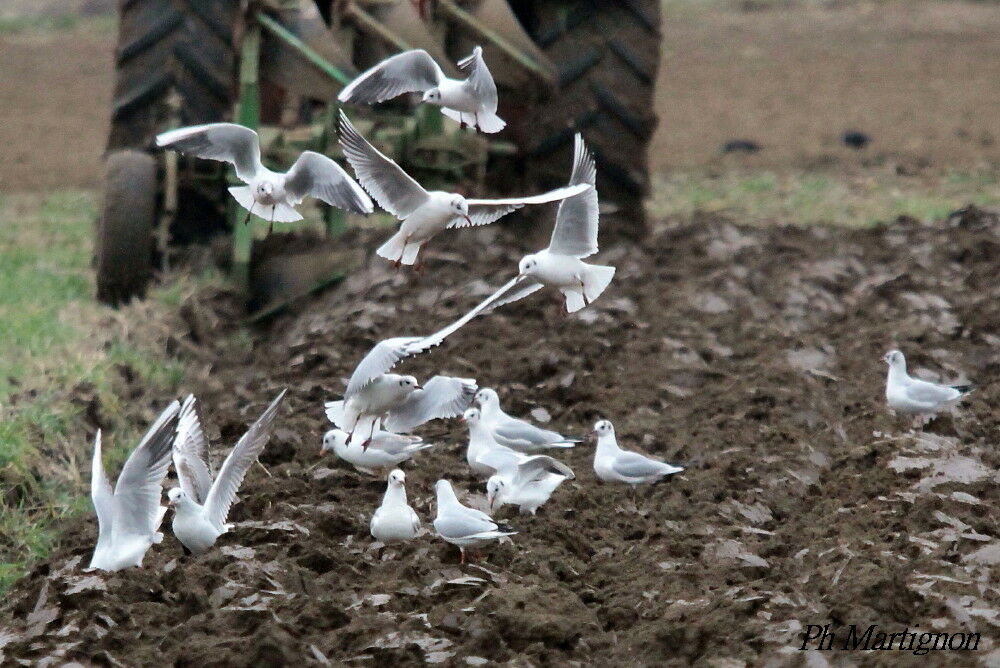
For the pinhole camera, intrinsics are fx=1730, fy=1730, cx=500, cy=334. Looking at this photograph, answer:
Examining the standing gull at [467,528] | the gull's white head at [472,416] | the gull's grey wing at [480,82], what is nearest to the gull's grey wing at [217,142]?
the gull's grey wing at [480,82]

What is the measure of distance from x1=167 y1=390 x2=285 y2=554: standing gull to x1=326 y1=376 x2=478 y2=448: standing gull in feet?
1.27

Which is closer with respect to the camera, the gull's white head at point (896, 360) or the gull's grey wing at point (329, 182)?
the gull's grey wing at point (329, 182)

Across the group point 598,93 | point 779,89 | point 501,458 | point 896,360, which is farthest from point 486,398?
point 779,89

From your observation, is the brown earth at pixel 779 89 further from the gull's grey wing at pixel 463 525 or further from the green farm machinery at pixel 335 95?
the gull's grey wing at pixel 463 525

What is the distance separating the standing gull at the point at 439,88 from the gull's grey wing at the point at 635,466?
1.05 meters

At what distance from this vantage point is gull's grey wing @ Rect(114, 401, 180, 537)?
439 cm

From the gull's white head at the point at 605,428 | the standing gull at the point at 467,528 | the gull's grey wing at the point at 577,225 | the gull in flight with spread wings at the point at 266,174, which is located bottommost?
the gull's white head at the point at 605,428

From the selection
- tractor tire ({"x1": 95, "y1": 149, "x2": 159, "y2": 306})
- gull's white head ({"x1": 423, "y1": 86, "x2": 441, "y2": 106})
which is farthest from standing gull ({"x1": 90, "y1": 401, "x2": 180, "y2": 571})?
tractor tire ({"x1": 95, "y1": 149, "x2": 159, "y2": 306})

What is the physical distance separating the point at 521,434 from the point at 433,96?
110 centimetres

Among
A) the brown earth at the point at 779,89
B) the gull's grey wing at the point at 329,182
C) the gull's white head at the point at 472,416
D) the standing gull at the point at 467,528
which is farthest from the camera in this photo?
the brown earth at the point at 779,89

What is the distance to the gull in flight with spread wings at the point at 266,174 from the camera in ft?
16.0

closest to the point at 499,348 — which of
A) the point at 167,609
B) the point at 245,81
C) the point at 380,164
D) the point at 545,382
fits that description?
the point at 545,382

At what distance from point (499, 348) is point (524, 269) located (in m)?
1.92

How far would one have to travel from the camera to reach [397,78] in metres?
5.03
